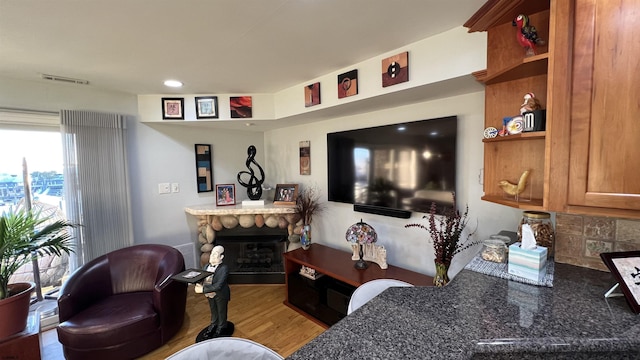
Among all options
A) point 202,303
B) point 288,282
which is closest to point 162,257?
point 202,303

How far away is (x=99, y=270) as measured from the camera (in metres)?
2.25

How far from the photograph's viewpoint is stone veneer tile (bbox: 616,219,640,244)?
44.1 inches

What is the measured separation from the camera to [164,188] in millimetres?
3010

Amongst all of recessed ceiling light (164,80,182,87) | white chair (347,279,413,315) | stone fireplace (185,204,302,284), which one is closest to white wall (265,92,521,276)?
stone fireplace (185,204,302,284)

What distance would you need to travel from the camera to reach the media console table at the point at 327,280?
2174 mm

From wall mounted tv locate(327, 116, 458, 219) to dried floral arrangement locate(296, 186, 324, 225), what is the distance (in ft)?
0.95

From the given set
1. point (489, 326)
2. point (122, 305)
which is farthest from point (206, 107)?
point (489, 326)

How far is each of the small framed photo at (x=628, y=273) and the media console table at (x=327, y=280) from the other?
46.3 inches

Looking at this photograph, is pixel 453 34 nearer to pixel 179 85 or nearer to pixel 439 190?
pixel 439 190

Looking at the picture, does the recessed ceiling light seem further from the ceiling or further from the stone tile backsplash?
the stone tile backsplash

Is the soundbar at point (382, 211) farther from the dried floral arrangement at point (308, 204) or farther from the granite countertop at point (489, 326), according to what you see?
the granite countertop at point (489, 326)

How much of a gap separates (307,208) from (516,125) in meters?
2.15

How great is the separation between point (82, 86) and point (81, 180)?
2.93 ft

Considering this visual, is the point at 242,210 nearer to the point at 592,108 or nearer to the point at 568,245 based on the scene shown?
the point at 568,245
